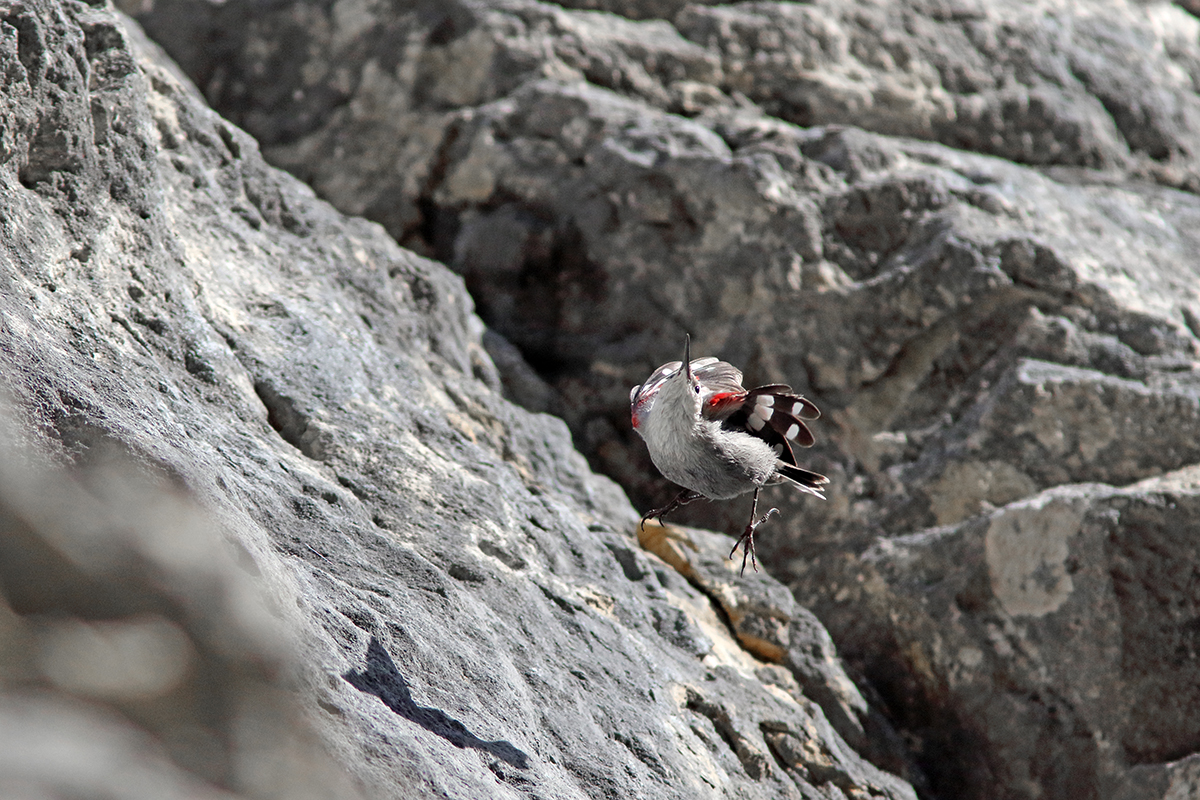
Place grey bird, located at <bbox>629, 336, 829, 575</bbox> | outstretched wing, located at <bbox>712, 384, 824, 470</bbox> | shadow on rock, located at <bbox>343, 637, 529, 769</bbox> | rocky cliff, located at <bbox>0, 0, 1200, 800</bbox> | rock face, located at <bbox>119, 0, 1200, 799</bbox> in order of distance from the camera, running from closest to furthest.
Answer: rocky cliff, located at <bbox>0, 0, 1200, 800</bbox> < shadow on rock, located at <bbox>343, 637, 529, 769</bbox> < grey bird, located at <bbox>629, 336, 829, 575</bbox> < outstretched wing, located at <bbox>712, 384, 824, 470</bbox> < rock face, located at <bbox>119, 0, 1200, 799</bbox>

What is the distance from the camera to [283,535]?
2.76m

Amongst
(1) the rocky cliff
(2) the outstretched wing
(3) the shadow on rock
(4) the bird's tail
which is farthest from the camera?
(4) the bird's tail

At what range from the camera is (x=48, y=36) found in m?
2.99

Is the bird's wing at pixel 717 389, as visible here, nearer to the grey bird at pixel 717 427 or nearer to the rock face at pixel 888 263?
the grey bird at pixel 717 427

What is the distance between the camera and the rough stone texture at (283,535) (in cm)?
152

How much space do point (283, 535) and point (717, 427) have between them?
149cm

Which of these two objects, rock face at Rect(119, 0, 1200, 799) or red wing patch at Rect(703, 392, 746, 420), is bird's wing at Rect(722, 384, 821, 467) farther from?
rock face at Rect(119, 0, 1200, 799)

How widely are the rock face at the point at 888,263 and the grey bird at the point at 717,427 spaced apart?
1675 mm

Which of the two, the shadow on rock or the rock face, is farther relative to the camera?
the rock face

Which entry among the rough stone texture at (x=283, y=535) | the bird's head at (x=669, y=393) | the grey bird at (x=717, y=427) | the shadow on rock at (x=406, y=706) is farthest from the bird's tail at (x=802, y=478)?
the shadow on rock at (x=406, y=706)

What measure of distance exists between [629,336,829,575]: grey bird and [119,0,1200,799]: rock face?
1.68 metres

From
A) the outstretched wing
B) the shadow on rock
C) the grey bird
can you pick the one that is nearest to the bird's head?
the grey bird

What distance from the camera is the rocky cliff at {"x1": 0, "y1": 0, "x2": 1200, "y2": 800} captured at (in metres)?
2.07

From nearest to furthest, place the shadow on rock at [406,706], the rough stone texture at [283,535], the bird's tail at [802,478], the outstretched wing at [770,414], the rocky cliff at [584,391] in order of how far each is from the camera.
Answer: the rough stone texture at [283,535], the rocky cliff at [584,391], the shadow on rock at [406,706], the outstretched wing at [770,414], the bird's tail at [802,478]
